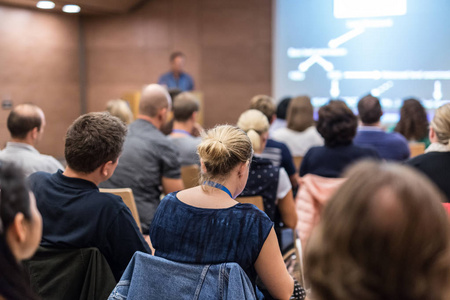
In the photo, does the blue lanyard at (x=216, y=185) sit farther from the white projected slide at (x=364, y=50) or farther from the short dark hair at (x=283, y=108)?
the white projected slide at (x=364, y=50)

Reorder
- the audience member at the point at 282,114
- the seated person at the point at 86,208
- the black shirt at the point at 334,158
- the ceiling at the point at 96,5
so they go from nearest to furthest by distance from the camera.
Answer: the seated person at the point at 86,208 → the black shirt at the point at 334,158 → the audience member at the point at 282,114 → the ceiling at the point at 96,5

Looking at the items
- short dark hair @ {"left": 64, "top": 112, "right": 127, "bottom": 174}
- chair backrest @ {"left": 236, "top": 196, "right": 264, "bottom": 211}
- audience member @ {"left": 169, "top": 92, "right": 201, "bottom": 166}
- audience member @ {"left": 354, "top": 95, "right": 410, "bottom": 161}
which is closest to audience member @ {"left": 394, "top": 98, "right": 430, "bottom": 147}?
audience member @ {"left": 354, "top": 95, "right": 410, "bottom": 161}

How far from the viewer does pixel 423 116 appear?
532 cm

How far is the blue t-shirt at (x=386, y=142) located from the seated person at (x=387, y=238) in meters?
3.65

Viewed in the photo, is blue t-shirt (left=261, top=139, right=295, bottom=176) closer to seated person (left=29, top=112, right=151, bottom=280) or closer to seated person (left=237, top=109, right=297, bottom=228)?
seated person (left=237, top=109, right=297, bottom=228)

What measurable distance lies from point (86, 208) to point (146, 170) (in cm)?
140

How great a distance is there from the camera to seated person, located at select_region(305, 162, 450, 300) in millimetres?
789

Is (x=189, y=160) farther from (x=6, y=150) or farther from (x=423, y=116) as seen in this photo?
(x=423, y=116)

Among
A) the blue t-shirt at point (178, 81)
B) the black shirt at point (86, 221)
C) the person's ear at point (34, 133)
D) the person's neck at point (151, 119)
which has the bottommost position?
the black shirt at point (86, 221)

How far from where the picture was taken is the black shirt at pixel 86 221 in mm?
1973

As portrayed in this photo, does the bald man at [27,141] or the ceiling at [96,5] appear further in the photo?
the ceiling at [96,5]

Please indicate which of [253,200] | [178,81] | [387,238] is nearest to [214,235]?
[387,238]

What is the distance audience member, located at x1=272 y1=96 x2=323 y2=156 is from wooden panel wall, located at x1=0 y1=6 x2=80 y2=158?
14.1 feet

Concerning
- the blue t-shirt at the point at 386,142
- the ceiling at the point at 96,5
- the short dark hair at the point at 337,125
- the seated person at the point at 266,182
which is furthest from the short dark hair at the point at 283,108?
the ceiling at the point at 96,5
